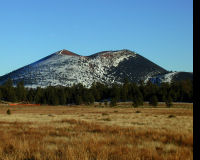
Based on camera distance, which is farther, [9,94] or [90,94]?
[9,94]

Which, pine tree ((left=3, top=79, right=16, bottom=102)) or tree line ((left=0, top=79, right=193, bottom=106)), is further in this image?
pine tree ((left=3, top=79, right=16, bottom=102))

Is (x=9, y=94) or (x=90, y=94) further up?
(x=90, y=94)

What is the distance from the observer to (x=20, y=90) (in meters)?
123

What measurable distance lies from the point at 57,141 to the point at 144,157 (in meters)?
4.69

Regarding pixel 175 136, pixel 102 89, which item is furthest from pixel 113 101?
pixel 175 136

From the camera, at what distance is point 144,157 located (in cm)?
775

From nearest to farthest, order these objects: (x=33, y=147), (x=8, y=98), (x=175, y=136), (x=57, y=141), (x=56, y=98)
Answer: (x=33, y=147)
(x=57, y=141)
(x=175, y=136)
(x=56, y=98)
(x=8, y=98)

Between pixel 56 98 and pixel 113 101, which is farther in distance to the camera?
pixel 56 98

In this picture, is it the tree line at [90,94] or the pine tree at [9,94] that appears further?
the pine tree at [9,94]
